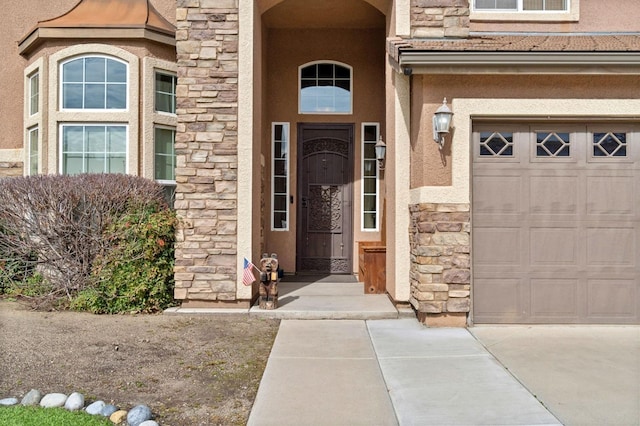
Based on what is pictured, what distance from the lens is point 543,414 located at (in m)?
3.49

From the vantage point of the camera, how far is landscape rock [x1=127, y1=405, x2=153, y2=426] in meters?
3.29

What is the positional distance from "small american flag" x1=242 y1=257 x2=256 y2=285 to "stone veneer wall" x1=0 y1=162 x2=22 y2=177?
5.77m

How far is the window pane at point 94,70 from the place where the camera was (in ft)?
27.2

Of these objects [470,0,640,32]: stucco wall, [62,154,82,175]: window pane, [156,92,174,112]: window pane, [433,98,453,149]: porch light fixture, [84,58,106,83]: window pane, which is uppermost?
[470,0,640,32]: stucco wall

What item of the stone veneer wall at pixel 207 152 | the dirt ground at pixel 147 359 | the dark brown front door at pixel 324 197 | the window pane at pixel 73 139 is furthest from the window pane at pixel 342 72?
the dirt ground at pixel 147 359

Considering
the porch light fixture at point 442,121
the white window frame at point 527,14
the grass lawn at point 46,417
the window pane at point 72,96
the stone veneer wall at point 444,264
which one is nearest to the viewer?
the grass lawn at point 46,417

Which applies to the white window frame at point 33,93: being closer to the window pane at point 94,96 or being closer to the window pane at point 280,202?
the window pane at point 94,96

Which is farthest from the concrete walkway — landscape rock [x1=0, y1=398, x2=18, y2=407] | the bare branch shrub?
the bare branch shrub

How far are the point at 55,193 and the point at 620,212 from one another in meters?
7.77

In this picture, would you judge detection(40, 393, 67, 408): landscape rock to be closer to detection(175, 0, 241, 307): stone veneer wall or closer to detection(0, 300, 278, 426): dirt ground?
detection(0, 300, 278, 426): dirt ground

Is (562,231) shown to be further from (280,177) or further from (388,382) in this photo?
(280,177)

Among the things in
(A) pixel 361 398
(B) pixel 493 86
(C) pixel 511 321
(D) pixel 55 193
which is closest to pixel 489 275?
(C) pixel 511 321

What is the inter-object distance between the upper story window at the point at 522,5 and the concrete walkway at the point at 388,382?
15.6 feet

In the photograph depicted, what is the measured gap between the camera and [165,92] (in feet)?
28.5
